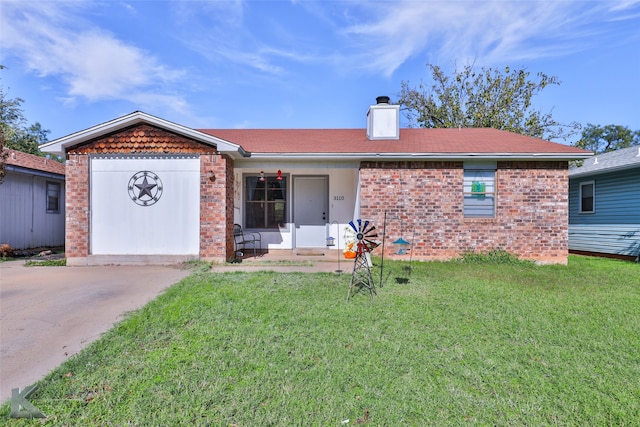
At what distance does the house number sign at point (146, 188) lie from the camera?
7.93 m

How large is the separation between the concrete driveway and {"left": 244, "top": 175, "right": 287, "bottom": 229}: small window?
348cm

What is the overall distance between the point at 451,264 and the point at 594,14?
8.12 meters

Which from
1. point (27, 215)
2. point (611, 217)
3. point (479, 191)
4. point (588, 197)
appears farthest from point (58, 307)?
point (588, 197)

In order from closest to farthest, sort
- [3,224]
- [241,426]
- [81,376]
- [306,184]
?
[241,426], [81,376], [306,184], [3,224]

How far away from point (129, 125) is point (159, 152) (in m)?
1.00

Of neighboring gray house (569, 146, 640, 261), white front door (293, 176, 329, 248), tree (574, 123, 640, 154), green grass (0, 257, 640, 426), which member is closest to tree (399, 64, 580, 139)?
neighboring gray house (569, 146, 640, 261)

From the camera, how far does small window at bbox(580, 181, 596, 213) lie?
39.8 feet

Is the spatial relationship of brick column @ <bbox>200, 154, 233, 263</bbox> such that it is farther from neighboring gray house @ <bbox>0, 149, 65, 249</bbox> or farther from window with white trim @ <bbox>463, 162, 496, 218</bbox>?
neighboring gray house @ <bbox>0, 149, 65, 249</bbox>

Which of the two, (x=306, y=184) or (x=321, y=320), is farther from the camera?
(x=306, y=184)

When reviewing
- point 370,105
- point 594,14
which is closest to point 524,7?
point 594,14

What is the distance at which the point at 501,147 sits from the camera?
8.99 meters

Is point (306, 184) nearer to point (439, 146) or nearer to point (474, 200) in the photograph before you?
point (439, 146)

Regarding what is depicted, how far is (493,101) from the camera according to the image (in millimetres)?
20672

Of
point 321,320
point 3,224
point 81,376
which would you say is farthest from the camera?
point 3,224
